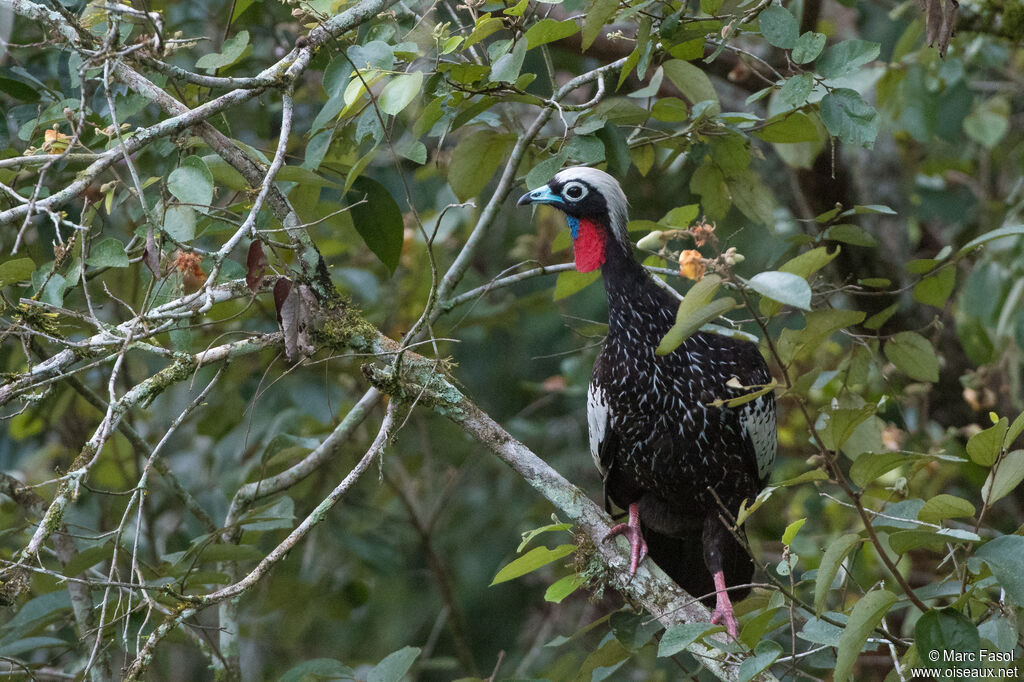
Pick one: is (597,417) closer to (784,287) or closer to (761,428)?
(761,428)

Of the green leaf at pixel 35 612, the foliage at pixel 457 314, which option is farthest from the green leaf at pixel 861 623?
the green leaf at pixel 35 612

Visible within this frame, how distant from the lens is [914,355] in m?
3.26

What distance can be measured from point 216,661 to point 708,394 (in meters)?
1.83

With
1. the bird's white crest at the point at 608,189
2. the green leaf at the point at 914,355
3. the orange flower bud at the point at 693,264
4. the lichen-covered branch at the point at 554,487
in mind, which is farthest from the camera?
the bird's white crest at the point at 608,189

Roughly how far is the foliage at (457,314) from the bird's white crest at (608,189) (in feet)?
0.38

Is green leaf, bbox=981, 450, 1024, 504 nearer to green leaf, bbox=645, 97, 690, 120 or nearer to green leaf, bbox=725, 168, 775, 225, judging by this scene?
green leaf, bbox=725, 168, 775, 225

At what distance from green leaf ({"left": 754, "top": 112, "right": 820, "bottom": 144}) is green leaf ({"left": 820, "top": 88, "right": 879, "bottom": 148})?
28 centimetres

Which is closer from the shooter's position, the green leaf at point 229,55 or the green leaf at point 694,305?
the green leaf at point 694,305

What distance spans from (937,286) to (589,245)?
1179 mm

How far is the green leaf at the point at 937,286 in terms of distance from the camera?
3.24 meters

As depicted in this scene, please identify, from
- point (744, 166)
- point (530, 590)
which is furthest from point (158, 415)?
point (744, 166)

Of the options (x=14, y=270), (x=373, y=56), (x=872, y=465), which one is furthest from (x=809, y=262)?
(x=14, y=270)

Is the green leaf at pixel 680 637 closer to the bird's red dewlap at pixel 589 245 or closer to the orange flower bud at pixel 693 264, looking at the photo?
the orange flower bud at pixel 693 264

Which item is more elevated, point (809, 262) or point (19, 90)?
point (809, 262)
